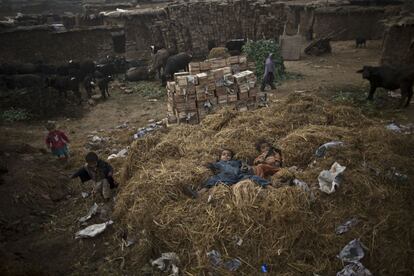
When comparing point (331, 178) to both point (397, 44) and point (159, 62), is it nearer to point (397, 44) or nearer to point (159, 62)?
point (397, 44)

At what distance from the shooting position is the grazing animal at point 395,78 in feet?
31.9

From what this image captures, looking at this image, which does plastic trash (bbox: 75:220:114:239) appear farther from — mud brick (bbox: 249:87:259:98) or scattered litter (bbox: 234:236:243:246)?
mud brick (bbox: 249:87:259:98)

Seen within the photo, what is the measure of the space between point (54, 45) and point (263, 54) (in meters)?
10.5

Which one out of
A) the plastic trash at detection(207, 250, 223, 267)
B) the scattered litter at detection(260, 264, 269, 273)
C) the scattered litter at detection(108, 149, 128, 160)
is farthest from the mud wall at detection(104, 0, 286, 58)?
the scattered litter at detection(260, 264, 269, 273)

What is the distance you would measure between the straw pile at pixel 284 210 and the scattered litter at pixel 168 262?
0.29 feet

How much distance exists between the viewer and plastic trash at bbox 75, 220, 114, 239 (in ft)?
18.7

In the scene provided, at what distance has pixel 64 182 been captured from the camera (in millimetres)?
7684

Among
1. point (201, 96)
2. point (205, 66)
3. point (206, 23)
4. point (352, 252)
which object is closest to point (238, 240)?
point (352, 252)

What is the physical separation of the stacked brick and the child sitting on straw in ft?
8.67

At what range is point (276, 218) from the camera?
4.87m

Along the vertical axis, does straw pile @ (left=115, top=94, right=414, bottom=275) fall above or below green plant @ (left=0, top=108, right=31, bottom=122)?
above

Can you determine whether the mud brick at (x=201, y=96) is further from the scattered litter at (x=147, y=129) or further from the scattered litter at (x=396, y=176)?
the scattered litter at (x=396, y=176)

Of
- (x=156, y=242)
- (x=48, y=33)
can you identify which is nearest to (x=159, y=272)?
(x=156, y=242)

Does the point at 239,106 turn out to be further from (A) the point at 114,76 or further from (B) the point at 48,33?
(B) the point at 48,33
